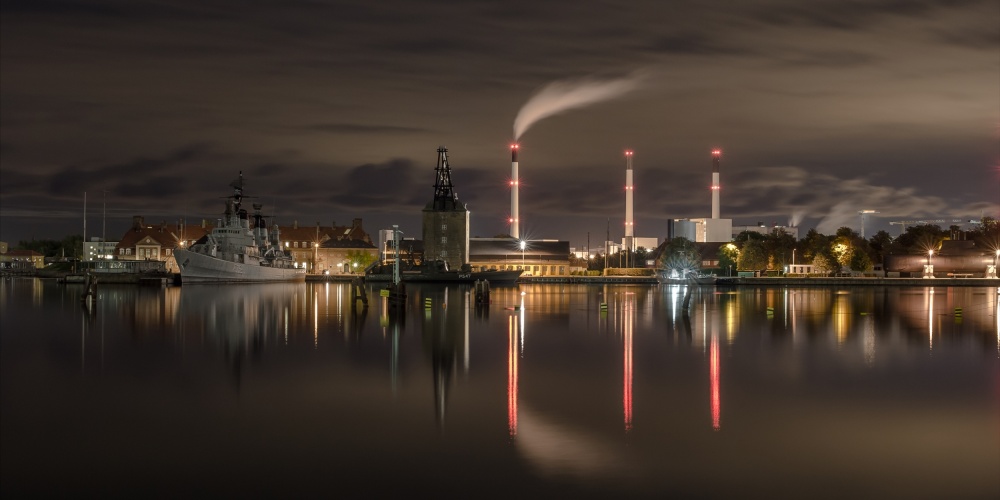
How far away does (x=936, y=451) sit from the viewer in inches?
511

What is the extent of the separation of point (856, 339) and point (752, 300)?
89.4ft

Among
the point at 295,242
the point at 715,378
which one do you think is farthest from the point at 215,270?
the point at 715,378

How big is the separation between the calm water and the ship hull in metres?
44.9

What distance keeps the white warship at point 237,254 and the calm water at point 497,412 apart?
149 ft

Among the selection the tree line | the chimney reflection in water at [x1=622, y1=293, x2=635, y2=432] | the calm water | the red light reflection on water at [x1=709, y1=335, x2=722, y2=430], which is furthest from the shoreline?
the red light reflection on water at [x1=709, y1=335, x2=722, y2=430]

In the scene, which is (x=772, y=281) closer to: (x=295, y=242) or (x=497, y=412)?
(x=295, y=242)

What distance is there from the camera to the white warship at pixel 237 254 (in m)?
76.8

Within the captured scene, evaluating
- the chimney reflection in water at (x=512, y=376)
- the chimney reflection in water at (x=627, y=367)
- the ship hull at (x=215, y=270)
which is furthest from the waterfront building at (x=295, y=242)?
the chimney reflection in water at (x=512, y=376)

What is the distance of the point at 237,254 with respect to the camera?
82.2 m

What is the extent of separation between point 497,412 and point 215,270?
66.9 m

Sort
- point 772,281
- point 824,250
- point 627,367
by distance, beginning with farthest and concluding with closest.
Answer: point 824,250 < point 772,281 < point 627,367

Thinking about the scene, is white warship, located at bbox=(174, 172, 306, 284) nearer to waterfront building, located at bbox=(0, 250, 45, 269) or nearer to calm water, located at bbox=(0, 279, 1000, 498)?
calm water, located at bbox=(0, 279, 1000, 498)

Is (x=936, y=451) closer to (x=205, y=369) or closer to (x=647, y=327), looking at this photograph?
(x=205, y=369)

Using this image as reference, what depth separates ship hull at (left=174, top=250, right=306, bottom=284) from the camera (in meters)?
76.2
